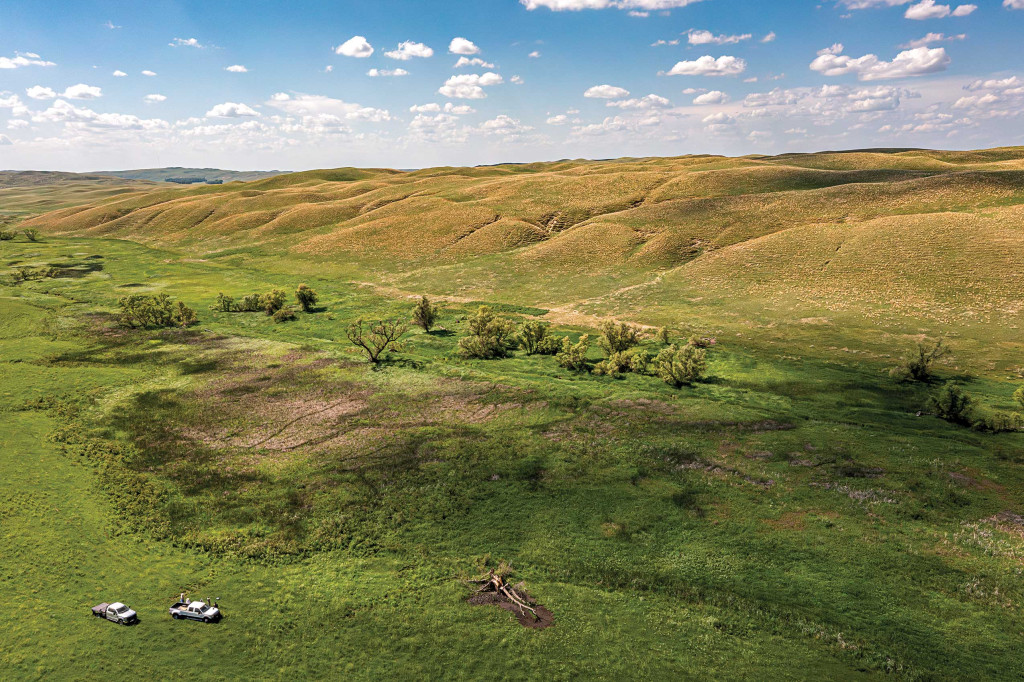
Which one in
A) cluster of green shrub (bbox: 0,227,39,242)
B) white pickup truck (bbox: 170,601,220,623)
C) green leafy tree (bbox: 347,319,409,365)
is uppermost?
cluster of green shrub (bbox: 0,227,39,242)

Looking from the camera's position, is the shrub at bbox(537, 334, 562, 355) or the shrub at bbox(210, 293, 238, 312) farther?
the shrub at bbox(210, 293, 238, 312)

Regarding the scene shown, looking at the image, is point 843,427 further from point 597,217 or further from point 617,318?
point 597,217

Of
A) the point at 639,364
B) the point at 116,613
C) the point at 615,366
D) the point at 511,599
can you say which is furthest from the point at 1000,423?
the point at 116,613

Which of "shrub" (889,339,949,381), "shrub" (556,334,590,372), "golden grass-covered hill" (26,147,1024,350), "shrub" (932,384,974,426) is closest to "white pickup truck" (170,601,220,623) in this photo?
"shrub" (556,334,590,372)

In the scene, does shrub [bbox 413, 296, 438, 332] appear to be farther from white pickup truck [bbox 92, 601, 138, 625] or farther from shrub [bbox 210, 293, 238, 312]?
Answer: white pickup truck [bbox 92, 601, 138, 625]

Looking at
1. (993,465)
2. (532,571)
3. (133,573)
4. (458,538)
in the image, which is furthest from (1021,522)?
(133,573)

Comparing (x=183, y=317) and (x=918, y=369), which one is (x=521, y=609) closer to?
(x=918, y=369)

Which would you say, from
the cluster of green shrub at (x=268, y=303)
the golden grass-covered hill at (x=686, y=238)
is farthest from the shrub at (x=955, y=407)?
the cluster of green shrub at (x=268, y=303)
